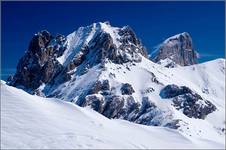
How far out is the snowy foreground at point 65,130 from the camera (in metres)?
24.8

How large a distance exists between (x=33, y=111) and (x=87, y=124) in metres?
3.24

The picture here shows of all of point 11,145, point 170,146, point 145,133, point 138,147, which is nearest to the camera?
point 11,145

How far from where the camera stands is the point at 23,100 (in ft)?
98.4

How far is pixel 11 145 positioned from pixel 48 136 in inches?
81.6

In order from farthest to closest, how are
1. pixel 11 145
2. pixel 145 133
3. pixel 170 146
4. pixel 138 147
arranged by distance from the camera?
1. pixel 145 133
2. pixel 170 146
3. pixel 138 147
4. pixel 11 145

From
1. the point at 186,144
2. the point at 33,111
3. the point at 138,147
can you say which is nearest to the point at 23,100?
the point at 33,111

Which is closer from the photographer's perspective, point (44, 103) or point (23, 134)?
point (23, 134)

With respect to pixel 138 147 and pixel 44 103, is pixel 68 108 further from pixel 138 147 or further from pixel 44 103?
pixel 138 147

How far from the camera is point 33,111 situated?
28750mm

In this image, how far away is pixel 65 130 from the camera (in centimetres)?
2653

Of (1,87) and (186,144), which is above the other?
(1,87)

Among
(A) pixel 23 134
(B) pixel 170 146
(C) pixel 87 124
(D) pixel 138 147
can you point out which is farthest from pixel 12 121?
(B) pixel 170 146

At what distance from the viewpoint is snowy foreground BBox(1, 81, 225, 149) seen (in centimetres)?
2475

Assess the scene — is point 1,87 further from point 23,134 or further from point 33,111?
point 23,134
